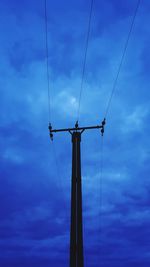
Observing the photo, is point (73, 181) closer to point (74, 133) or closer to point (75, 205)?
point (75, 205)

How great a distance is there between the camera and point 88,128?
30.1 metres

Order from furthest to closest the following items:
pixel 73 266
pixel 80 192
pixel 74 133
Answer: pixel 74 133 < pixel 80 192 < pixel 73 266

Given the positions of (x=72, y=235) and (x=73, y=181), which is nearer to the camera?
(x=72, y=235)

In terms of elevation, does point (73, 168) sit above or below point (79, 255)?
above

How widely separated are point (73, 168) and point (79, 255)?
5857mm

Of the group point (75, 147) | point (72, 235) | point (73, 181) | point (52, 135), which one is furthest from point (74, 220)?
point (52, 135)

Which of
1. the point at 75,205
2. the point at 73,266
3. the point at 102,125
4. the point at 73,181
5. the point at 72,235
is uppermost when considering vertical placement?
the point at 102,125

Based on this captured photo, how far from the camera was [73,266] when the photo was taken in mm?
25781

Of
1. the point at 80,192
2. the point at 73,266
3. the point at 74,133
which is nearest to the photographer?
the point at 73,266

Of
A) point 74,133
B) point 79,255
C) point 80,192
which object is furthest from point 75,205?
point 74,133

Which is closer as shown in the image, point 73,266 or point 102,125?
point 73,266

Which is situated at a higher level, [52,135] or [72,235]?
[52,135]

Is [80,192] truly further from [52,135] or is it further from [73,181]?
[52,135]

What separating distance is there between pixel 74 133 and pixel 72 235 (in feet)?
25.0
